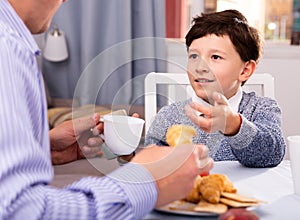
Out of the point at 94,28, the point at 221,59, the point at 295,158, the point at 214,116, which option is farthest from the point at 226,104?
the point at 94,28

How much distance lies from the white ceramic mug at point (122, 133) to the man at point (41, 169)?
0.36ft

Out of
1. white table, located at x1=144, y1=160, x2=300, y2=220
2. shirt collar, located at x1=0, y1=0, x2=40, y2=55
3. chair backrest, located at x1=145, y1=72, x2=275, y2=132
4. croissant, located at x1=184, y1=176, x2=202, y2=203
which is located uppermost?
shirt collar, located at x1=0, y1=0, x2=40, y2=55

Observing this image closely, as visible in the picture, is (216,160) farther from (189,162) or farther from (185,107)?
Answer: (189,162)

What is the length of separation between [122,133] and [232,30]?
0.63m

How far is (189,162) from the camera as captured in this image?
2.38 feet

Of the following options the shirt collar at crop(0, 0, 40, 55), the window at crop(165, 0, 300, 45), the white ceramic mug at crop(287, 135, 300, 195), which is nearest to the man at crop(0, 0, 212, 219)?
the shirt collar at crop(0, 0, 40, 55)

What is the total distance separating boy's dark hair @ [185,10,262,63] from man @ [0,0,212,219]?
0.66 m

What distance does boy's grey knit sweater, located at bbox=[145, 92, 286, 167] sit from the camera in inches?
36.1

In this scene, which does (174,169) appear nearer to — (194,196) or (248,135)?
(194,196)

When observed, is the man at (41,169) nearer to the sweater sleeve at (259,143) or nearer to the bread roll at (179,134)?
the bread roll at (179,134)

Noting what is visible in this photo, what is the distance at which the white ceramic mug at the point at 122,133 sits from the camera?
868 mm

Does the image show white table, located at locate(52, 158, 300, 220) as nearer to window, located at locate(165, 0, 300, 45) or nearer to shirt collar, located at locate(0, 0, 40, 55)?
shirt collar, located at locate(0, 0, 40, 55)

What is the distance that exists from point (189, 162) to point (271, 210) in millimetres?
207

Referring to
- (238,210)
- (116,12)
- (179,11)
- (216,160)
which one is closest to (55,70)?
(116,12)
